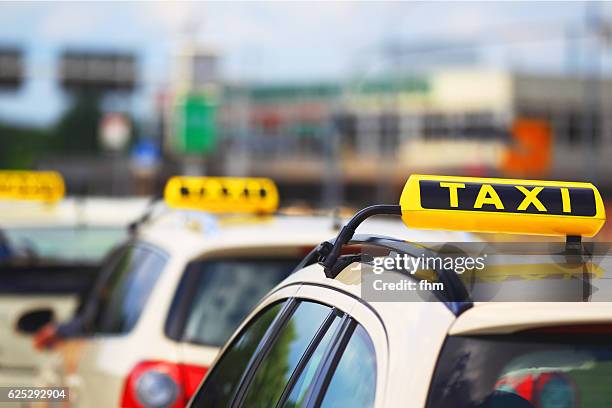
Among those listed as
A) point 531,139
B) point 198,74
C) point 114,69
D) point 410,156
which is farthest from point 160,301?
point 410,156

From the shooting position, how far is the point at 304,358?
2896mm

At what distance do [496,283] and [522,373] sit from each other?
0.56ft

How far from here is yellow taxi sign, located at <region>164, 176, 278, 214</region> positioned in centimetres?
638

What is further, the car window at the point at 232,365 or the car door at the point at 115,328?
the car door at the point at 115,328

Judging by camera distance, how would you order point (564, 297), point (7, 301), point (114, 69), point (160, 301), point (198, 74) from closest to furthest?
point (564, 297), point (160, 301), point (7, 301), point (198, 74), point (114, 69)

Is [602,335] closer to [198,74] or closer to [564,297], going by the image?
[564,297]

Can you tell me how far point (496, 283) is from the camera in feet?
7.82

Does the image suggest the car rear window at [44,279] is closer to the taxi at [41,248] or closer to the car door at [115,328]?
the taxi at [41,248]

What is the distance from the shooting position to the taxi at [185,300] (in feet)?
16.4

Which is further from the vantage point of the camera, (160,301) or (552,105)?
(552,105)

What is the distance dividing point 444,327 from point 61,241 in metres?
6.85

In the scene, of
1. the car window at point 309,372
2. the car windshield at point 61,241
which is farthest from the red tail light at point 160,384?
the car windshield at point 61,241

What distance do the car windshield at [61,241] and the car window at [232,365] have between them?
188 inches

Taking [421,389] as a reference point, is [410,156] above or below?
below
